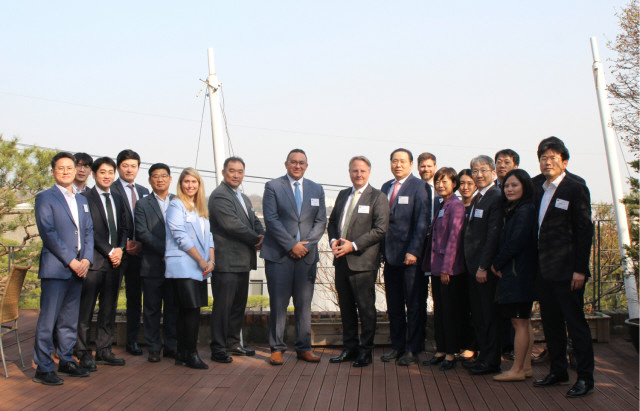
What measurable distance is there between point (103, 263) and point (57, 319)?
58 cm

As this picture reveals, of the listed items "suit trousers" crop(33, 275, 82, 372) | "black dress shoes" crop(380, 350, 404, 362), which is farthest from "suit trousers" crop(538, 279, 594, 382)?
"suit trousers" crop(33, 275, 82, 372)

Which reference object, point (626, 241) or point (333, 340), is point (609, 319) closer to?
point (626, 241)

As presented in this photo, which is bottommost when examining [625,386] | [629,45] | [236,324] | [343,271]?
[625,386]

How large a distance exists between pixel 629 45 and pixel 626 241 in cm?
195

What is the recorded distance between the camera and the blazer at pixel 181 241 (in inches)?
206

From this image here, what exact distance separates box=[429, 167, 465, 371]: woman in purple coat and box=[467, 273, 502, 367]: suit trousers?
0.59 ft

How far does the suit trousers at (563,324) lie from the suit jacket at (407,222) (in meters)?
1.15

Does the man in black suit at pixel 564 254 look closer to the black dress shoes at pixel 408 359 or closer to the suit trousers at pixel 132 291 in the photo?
the black dress shoes at pixel 408 359

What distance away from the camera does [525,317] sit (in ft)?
15.5

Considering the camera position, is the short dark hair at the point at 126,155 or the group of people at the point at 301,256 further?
the short dark hair at the point at 126,155

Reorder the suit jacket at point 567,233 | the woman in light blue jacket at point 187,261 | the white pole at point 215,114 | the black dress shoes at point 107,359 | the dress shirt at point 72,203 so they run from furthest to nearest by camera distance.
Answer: the white pole at point 215,114 < the black dress shoes at point 107,359 < the woman in light blue jacket at point 187,261 < the dress shirt at point 72,203 < the suit jacket at point 567,233

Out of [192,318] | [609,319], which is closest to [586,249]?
[609,319]

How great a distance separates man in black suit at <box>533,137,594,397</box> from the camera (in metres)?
4.28

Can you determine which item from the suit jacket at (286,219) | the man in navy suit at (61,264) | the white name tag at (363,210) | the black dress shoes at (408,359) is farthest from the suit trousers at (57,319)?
the black dress shoes at (408,359)
